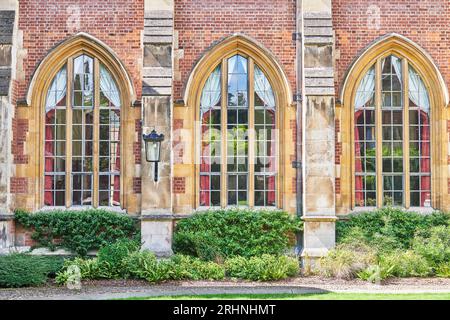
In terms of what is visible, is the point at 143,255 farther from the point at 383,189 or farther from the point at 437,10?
the point at 437,10

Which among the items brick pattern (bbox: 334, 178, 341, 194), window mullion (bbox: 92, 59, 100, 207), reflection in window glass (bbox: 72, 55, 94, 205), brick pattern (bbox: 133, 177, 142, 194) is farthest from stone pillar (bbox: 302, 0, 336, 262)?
reflection in window glass (bbox: 72, 55, 94, 205)

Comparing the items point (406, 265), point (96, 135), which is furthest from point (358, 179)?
point (96, 135)

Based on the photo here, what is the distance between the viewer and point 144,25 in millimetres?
15570

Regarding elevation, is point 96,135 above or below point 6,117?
below

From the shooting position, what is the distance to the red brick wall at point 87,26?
52.9 ft

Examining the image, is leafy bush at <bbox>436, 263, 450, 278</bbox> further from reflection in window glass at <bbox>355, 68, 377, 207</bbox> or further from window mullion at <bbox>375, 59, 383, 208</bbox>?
reflection in window glass at <bbox>355, 68, 377, 207</bbox>

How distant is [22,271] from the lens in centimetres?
1341

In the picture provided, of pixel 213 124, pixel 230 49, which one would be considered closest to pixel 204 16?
pixel 230 49

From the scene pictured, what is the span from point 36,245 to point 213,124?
4.75m

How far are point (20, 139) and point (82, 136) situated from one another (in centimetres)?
136

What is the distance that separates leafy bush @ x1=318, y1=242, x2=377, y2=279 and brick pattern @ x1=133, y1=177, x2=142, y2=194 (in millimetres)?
4272

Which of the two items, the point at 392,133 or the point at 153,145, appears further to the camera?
the point at 392,133

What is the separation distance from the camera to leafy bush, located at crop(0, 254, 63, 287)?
43.5 ft

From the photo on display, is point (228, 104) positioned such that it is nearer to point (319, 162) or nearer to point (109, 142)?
point (319, 162)
